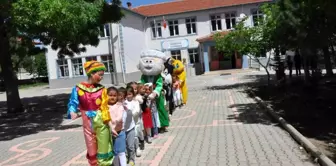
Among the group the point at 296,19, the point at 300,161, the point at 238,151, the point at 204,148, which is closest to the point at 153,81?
the point at 204,148

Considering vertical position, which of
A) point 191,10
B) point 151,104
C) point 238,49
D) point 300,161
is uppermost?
point 191,10

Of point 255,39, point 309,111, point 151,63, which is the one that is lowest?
point 309,111

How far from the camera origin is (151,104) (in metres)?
8.54

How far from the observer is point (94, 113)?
547 centimetres

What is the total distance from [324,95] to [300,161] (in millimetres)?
10124

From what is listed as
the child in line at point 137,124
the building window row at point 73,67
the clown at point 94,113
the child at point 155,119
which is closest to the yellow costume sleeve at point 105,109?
the clown at point 94,113

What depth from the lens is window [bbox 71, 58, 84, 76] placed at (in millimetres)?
36094

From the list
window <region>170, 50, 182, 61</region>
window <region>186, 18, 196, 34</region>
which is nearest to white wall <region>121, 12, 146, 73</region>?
window <region>170, 50, 182, 61</region>

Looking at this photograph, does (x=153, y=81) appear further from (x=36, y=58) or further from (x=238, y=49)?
(x=36, y=58)

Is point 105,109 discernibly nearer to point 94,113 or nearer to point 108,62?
point 94,113

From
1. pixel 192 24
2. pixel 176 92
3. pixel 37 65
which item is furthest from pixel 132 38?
pixel 176 92

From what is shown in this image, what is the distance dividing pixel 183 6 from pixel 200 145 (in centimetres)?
3487

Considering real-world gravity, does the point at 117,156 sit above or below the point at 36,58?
below

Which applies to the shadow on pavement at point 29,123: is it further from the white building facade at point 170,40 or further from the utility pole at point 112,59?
the white building facade at point 170,40
